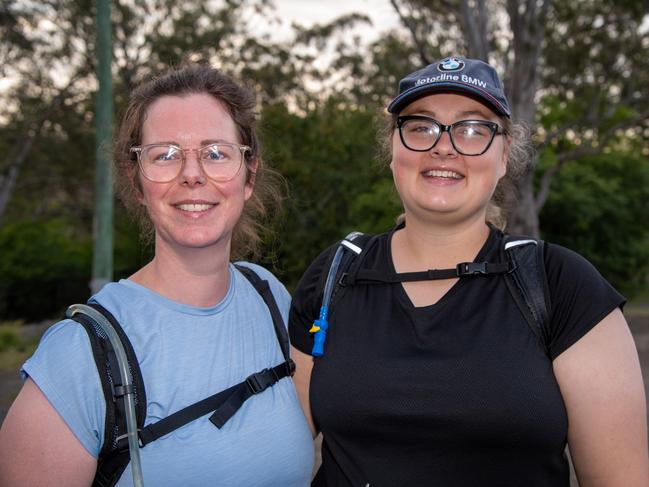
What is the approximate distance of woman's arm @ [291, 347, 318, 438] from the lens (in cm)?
234

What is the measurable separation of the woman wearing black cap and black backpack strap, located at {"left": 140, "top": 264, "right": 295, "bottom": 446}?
6 cm

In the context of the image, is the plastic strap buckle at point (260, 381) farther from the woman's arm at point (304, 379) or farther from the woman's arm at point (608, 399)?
the woman's arm at point (608, 399)

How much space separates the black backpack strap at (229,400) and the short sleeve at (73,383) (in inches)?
5.1

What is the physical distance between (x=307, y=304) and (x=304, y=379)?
0.76ft

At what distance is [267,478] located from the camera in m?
2.09

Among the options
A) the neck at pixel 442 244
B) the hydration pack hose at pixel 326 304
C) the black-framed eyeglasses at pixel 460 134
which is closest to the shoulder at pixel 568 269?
the neck at pixel 442 244

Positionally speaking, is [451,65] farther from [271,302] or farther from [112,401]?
[112,401]

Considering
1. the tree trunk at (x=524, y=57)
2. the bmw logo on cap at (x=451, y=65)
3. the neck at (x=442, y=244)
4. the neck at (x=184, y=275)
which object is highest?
the tree trunk at (x=524, y=57)

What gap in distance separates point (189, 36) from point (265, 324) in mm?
17311

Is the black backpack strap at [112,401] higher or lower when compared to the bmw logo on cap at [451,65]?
lower

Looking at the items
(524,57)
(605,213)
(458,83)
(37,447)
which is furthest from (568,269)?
(605,213)

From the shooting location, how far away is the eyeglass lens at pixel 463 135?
2188mm

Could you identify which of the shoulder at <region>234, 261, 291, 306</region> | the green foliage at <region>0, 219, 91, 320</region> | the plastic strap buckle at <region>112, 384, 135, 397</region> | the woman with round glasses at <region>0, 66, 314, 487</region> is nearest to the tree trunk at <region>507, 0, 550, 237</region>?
the shoulder at <region>234, 261, 291, 306</region>

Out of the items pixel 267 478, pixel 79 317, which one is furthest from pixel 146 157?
pixel 267 478
